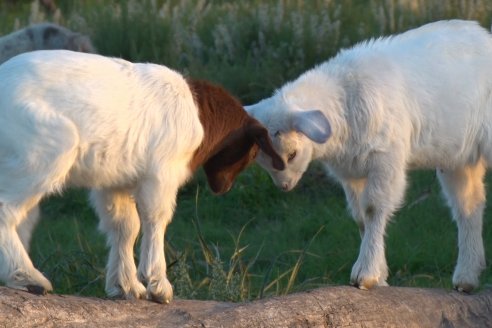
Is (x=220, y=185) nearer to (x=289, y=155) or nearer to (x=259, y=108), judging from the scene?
(x=289, y=155)

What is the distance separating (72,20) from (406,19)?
3.83m

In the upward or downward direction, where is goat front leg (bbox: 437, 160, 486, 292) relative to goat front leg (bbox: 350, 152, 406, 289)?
downward

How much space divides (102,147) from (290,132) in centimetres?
155

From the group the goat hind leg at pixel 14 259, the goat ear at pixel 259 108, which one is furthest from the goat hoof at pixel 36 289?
the goat ear at pixel 259 108

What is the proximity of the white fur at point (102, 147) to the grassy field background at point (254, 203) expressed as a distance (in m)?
1.04

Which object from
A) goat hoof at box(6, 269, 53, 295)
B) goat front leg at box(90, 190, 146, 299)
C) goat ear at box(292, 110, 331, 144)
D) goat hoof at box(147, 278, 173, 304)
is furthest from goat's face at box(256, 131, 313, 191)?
goat hoof at box(6, 269, 53, 295)

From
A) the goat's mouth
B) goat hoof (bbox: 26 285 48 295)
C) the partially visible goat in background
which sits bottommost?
the partially visible goat in background

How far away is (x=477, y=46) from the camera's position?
26.4 ft

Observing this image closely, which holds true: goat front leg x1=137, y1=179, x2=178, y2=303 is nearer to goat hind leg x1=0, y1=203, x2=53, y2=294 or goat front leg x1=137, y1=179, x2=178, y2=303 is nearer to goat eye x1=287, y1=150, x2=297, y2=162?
goat hind leg x1=0, y1=203, x2=53, y2=294

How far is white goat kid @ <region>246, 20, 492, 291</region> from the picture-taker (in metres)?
7.60

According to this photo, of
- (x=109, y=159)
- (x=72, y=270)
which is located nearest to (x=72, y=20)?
(x=72, y=270)

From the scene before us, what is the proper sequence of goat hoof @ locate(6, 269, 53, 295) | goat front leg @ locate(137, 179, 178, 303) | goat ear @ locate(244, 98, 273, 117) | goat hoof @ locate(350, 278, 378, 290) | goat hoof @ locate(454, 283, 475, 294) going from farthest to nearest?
1. goat hoof @ locate(454, 283, 475, 294)
2. goat ear @ locate(244, 98, 273, 117)
3. goat hoof @ locate(350, 278, 378, 290)
4. goat front leg @ locate(137, 179, 178, 303)
5. goat hoof @ locate(6, 269, 53, 295)

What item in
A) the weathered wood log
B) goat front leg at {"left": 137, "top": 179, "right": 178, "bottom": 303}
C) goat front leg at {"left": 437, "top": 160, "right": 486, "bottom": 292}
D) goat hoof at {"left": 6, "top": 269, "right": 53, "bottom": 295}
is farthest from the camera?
goat front leg at {"left": 437, "top": 160, "right": 486, "bottom": 292}

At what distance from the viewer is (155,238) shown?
22.1 feet
